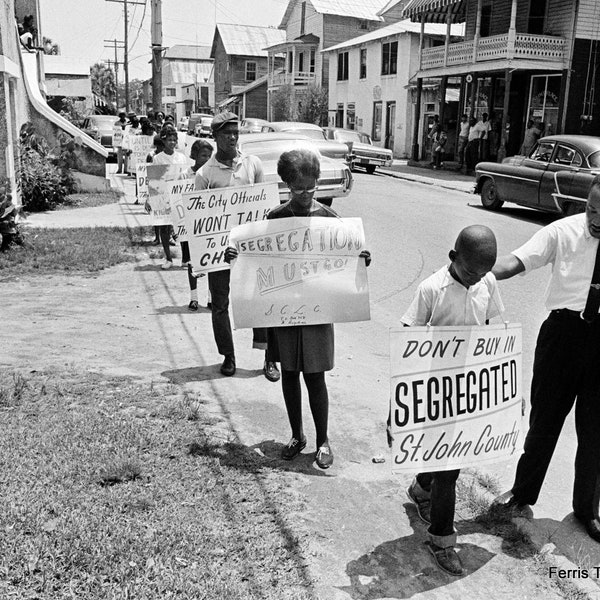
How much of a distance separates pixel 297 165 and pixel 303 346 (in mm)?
1002

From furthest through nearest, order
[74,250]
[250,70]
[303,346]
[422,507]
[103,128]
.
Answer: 1. [250,70]
2. [103,128]
3. [74,250]
4. [303,346]
5. [422,507]

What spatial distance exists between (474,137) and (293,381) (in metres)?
22.8

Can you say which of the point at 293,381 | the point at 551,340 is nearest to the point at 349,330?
the point at 293,381

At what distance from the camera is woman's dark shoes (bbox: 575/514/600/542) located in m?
3.64

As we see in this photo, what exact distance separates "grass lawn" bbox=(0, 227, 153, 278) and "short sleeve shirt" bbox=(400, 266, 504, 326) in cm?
712

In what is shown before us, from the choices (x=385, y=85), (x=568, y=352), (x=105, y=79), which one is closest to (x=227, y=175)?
(x=568, y=352)

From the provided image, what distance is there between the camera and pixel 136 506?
364 cm

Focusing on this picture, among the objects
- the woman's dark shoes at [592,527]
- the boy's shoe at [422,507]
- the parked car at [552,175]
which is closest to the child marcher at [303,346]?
the boy's shoe at [422,507]

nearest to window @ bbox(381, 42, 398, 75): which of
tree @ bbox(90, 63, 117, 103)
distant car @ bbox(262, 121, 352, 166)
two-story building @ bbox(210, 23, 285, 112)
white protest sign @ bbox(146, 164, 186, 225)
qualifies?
distant car @ bbox(262, 121, 352, 166)

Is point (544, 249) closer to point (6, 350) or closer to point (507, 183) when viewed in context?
point (6, 350)

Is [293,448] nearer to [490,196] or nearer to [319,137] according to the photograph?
[490,196]

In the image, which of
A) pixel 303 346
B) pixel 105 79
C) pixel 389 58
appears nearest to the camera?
pixel 303 346

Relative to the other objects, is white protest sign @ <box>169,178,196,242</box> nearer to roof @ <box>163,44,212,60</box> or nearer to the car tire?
the car tire

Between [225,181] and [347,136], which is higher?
[225,181]
